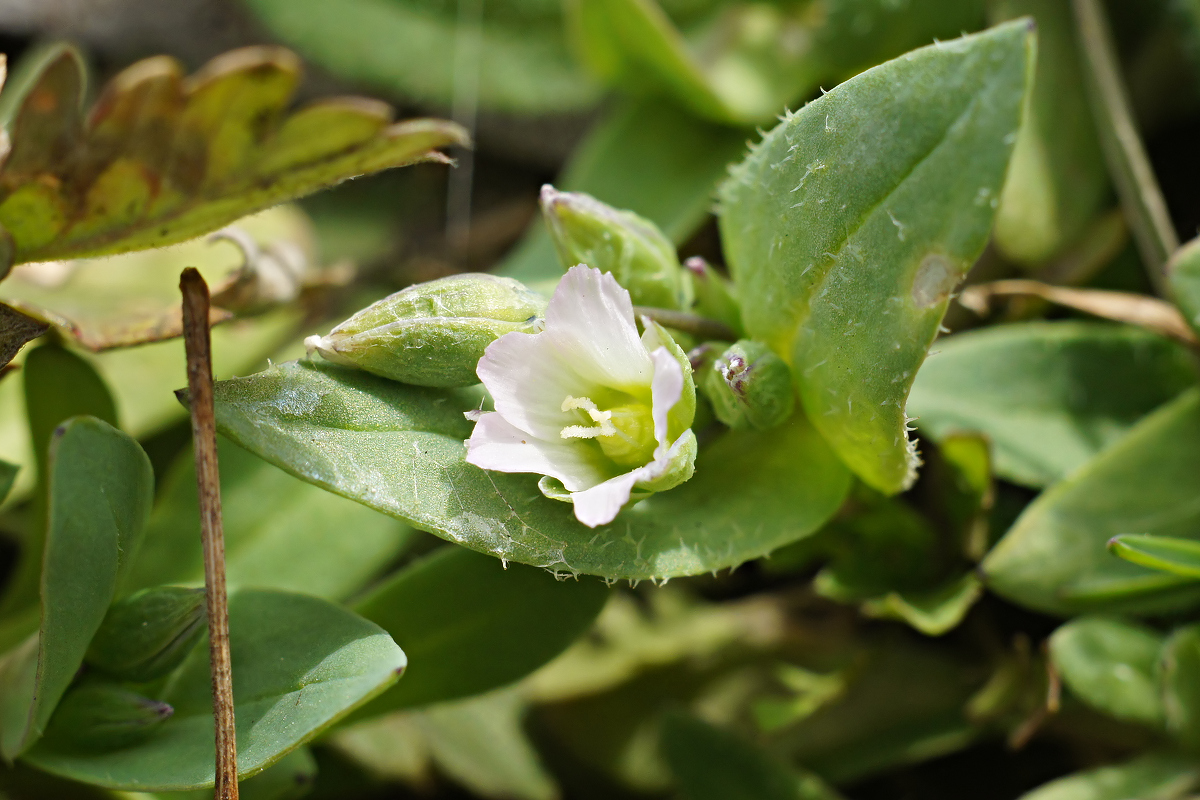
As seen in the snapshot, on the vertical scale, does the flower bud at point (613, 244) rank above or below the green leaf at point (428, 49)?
above

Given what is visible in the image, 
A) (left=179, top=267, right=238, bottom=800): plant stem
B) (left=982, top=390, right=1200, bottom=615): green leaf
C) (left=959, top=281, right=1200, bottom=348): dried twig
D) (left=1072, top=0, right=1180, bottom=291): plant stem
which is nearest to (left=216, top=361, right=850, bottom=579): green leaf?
(left=179, top=267, right=238, bottom=800): plant stem

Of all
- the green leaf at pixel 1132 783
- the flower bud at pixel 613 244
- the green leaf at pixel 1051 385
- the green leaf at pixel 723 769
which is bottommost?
the green leaf at pixel 723 769

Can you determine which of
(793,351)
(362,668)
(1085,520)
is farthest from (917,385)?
(362,668)

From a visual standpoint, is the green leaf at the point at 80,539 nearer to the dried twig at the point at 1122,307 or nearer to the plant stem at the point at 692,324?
the plant stem at the point at 692,324

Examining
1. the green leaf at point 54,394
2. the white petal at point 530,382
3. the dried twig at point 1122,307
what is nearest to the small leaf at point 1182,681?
the dried twig at point 1122,307

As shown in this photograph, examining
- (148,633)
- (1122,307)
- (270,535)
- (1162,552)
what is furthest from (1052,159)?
(148,633)

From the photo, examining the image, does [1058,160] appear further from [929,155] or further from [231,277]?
[231,277]

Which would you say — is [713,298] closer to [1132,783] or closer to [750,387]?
[750,387]

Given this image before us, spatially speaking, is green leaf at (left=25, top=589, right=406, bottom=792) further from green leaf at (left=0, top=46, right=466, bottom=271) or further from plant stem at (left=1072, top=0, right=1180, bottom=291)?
plant stem at (left=1072, top=0, right=1180, bottom=291)
